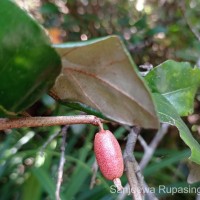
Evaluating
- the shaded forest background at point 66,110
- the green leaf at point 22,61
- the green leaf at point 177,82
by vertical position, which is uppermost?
the green leaf at point 22,61

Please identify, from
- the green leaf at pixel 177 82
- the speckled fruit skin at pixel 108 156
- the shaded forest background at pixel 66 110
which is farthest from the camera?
the shaded forest background at pixel 66 110

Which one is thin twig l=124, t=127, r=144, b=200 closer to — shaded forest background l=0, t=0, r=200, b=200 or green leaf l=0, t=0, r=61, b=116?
green leaf l=0, t=0, r=61, b=116

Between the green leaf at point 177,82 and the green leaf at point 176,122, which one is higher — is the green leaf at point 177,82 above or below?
below

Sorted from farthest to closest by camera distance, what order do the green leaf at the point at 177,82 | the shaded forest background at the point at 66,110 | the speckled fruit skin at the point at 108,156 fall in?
the shaded forest background at the point at 66,110 → the green leaf at the point at 177,82 → the speckled fruit skin at the point at 108,156

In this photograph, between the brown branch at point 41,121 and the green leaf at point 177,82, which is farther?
the green leaf at point 177,82

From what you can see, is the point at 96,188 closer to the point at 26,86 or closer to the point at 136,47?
the point at 136,47

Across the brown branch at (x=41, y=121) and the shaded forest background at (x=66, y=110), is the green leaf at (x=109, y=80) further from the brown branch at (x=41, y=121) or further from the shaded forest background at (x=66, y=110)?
the shaded forest background at (x=66, y=110)

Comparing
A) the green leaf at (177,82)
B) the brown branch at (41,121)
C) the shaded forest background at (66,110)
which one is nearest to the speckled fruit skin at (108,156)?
the brown branch at (41,121)

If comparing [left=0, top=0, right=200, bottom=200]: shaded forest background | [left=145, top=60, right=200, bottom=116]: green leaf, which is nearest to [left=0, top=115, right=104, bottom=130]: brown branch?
[left=145, top=60, right=200, bottom=116]: green leaf

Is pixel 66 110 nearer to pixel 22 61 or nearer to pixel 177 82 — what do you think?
pixel 177 82
